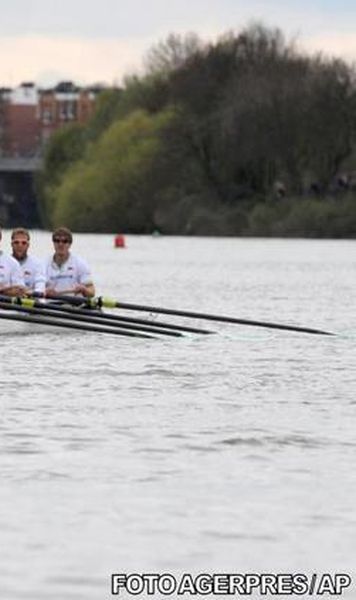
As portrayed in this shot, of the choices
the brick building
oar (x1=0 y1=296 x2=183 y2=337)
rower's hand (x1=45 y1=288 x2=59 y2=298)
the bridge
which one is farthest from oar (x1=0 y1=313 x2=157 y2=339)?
the brick building

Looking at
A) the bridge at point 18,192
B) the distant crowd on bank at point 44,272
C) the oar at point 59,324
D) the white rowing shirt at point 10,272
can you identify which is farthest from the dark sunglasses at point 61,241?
the bridge at point 18,192

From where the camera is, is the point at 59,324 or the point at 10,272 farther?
the point at 10,272

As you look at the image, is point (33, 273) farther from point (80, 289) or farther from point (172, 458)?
point (172, 458)

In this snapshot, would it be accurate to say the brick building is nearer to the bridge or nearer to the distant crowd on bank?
the bridge

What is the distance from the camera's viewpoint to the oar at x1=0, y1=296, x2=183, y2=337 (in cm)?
2166

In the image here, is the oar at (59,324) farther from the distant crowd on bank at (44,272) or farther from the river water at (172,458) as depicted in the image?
the distant crowd on bank at (44,272)

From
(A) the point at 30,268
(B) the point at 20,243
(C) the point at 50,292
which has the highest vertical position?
(B) the point at 20,243

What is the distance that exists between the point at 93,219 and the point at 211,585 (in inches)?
3636

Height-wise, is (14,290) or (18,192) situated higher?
(14,290)

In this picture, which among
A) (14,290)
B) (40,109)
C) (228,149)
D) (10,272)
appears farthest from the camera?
(40,109)

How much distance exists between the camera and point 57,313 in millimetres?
21922

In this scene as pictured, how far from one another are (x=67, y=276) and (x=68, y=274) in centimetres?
3

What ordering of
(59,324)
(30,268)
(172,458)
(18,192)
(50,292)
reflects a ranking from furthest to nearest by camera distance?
1. (18,192)
2. (50,292)
3. (30,268)
4. (59,324)
5. (172,458)

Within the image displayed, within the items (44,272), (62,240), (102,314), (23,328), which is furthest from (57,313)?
(23,328)
